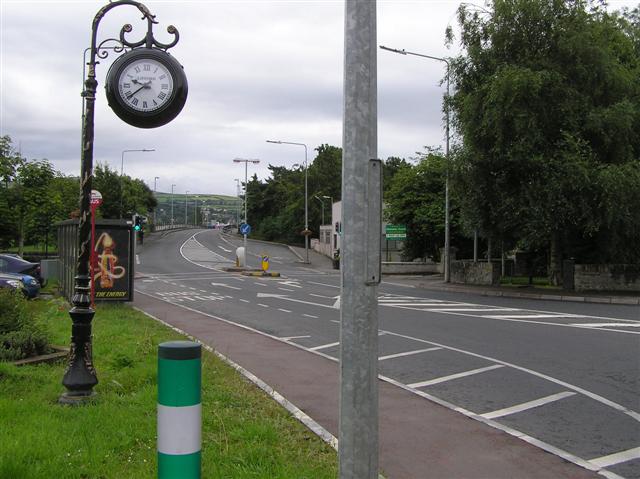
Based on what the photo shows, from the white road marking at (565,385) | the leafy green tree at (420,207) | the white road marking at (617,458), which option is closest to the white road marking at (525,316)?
the white road marking at (565,385)

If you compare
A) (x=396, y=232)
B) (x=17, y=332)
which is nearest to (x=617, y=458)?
(x=17, y=332)

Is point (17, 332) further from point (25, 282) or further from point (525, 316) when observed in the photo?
point (525, 316)

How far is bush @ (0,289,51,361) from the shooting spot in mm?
7824

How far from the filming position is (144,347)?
937cm

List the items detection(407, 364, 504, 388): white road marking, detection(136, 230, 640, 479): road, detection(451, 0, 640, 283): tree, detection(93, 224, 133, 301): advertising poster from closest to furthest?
detection(136, 230, 640, 479): road
detection(407, 364, 504, 388): white road marking
detection(93, 224, 133, 301): advertising poster
detection(451, 0, 640, 283): tree

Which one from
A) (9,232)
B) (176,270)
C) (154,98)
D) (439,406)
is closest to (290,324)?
(439,406)

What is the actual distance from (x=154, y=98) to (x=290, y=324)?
9.39m

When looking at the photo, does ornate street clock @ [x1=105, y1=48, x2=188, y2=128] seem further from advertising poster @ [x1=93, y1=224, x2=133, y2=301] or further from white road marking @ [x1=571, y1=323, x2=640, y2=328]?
white road marking @ [x1=571, y1=323, x2=640, y2=328]

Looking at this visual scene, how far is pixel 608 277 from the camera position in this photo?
81.2 feet

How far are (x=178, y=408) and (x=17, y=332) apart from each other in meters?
5.67

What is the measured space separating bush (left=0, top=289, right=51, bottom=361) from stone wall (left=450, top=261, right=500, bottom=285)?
25116 mm

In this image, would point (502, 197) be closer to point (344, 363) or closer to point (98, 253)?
point (98, 253)

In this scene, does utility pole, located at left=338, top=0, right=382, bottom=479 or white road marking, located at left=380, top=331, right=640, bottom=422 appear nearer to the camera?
A: utility pole, located at left=338, top=0, right=382, bottom=479

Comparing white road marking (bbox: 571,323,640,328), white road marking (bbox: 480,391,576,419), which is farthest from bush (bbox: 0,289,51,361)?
white road marking (bbox: 571,323,640,328)
